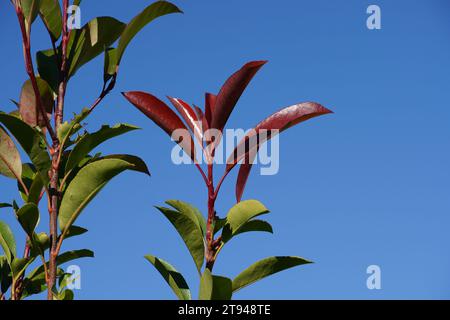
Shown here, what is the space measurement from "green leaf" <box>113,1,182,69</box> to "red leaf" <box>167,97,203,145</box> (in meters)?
0.37

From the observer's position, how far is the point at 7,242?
3443 mm

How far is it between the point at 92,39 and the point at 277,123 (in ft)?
3.45

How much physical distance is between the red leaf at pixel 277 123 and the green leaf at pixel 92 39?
86 cm

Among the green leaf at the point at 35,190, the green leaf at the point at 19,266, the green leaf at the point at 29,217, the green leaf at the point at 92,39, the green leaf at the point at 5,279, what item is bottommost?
the green leaf at the point at 5,279

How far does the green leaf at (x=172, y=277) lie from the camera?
3156 millimetres

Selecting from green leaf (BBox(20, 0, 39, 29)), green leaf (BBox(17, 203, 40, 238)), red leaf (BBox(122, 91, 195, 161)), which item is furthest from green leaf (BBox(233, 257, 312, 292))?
green leaf (BBox(20, 0, 39, 29))

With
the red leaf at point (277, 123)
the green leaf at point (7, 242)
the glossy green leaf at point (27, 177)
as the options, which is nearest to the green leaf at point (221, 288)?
the red leaf at point (277, 123)

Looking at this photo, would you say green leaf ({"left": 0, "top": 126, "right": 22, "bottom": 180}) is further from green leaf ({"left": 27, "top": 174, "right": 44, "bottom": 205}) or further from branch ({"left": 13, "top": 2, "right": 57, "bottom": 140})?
branch ({"left": 13, "top": 2, "right": 57, "bottom": 140})

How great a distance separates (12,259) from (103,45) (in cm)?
116

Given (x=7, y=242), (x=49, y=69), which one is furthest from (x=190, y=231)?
(x=49, y=69)

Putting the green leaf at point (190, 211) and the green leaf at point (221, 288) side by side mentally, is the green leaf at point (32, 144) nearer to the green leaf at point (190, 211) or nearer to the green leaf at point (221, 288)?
the green leaf at point (190, 211)

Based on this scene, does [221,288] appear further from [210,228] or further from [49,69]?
[49,69]
